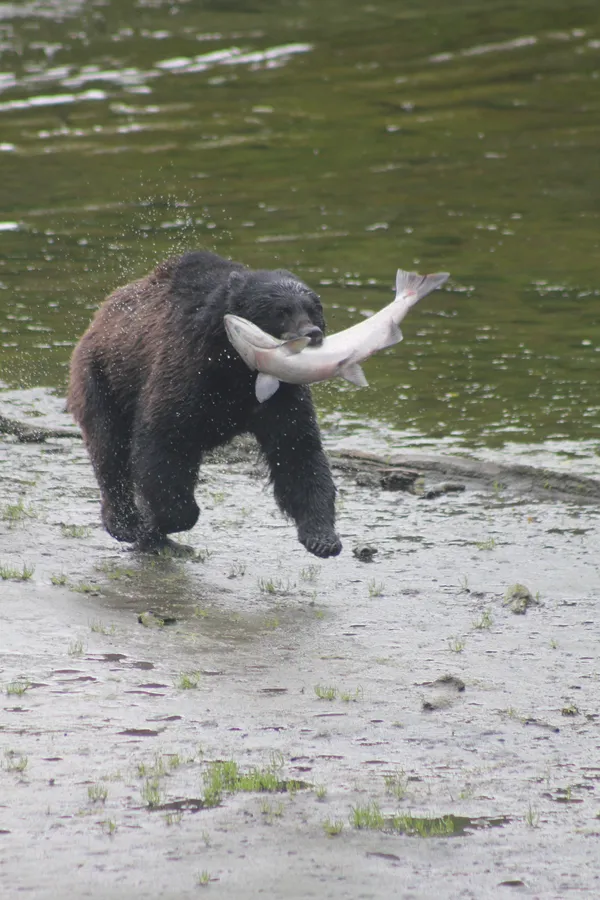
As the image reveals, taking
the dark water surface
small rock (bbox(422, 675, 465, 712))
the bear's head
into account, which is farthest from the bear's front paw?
the dark water surface

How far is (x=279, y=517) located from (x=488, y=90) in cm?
1644

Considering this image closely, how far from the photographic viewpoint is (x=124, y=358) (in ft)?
25.9

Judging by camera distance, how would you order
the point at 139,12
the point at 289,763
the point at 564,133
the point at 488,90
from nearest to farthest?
the point at 289,763
the point at 564,133
the point at 488,90
the point at 139,12

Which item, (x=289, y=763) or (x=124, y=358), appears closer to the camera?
(x=289, y=763)

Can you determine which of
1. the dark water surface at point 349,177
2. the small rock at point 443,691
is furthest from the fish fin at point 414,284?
the dark water surface at point 349,177

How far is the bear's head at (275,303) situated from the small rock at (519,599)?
1477 mm

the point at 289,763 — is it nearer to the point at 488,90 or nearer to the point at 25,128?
the point at 25,128

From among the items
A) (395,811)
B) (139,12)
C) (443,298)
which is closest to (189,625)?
(395,811)

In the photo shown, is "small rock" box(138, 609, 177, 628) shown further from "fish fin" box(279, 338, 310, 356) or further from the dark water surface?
the dark water surface

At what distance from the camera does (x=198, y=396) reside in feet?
24.1

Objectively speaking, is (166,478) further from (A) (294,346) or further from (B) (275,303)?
(A) (294,346)

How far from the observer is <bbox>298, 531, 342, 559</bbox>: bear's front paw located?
7180mm

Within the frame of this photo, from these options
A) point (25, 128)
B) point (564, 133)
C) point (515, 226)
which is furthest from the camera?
point (25, 128)

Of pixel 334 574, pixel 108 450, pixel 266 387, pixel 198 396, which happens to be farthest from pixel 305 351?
pixel 108 450
